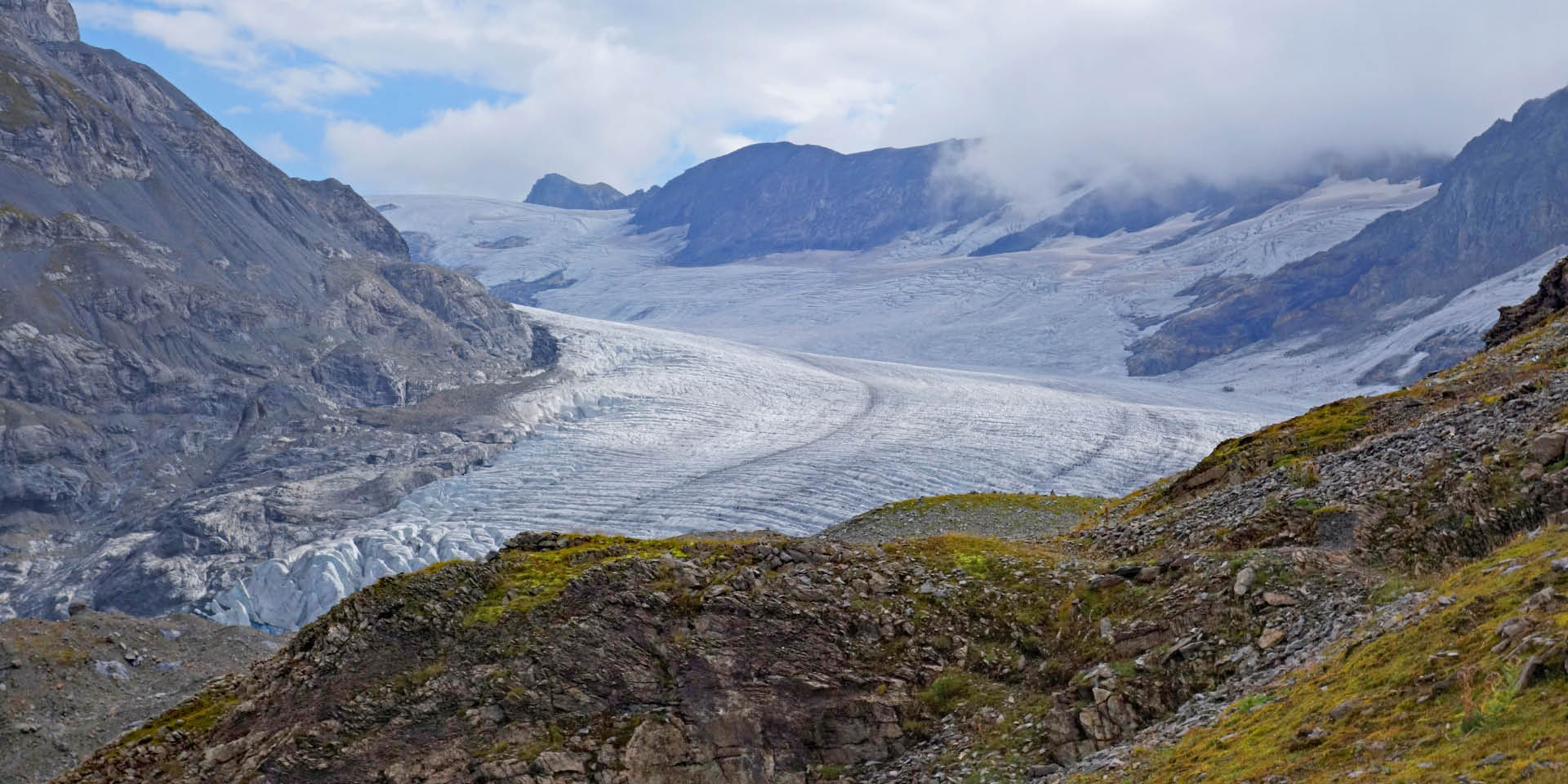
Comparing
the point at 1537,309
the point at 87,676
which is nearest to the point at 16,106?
the point at 87,676

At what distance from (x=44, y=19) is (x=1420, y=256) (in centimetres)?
22280

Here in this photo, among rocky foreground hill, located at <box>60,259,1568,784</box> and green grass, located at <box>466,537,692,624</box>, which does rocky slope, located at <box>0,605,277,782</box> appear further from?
green grass, located at <box>466,537,692,624</box>

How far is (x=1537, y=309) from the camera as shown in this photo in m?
38.9

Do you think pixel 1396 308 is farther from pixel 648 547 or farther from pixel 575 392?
pixel 648 547

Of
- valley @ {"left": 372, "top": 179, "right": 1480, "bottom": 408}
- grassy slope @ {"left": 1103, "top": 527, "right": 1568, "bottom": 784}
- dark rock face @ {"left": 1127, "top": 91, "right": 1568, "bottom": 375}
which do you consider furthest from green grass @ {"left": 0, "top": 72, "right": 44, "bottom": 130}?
dark rock face @ {"left": 1127, "top": 91, "right": 1568, "bottom": 375}

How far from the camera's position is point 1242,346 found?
179000 mm

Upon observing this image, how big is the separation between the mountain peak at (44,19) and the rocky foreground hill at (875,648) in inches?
6737

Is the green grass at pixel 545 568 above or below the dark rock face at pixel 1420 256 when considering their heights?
below

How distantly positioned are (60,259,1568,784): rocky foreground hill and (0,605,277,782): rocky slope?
61.5ft

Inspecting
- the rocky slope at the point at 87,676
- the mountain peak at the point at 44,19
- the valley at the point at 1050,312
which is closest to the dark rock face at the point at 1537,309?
the rocky slope at the point at 87,676

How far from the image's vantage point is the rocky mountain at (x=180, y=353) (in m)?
88.8

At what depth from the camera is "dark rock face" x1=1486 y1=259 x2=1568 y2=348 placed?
1447 inches

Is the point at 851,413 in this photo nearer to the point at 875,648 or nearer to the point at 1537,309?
the point at 1537,309

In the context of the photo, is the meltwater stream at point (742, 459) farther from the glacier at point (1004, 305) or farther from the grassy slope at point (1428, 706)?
the grassy slope at point (1428, 706)
